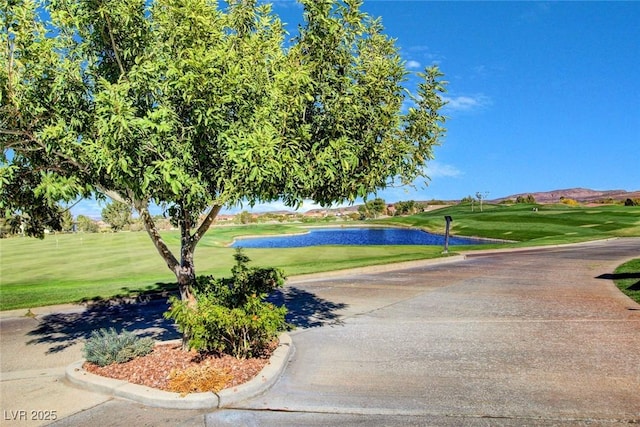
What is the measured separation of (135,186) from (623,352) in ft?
30.3

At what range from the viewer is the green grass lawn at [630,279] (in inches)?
551

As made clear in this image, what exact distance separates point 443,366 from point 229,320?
386 centimetres

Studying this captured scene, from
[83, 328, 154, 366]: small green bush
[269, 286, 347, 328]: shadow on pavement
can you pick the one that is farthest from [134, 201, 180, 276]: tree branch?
[269, 286, 347, 328]: shadow on pavement

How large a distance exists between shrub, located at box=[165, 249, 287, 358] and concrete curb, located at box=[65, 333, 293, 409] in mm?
578

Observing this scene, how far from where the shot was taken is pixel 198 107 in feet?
19.8

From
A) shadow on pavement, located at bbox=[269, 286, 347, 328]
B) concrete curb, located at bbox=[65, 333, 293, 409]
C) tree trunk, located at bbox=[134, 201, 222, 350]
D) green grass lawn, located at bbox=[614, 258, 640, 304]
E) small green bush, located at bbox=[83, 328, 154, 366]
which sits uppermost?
tree trunk, located at bbox=[134, 201, 222, 350]

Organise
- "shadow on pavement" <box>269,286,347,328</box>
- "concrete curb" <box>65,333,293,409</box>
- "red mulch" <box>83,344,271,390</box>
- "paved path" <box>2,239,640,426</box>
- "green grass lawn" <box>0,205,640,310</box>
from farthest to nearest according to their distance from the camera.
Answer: "green grass lawn" <box>0,205,640,310</box> < "shadow on pavement" <box>269,286,347,328</box> < "red mulch" <box>83,344,271,390</box> < "concrete curb" <box>65,333,293,409</box> < "paved path" <box>2,239,640,426</box>

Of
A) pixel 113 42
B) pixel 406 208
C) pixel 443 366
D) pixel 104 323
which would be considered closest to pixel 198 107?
pixel 113 42

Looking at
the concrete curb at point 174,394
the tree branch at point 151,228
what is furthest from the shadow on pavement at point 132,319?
the concrete curb at point 174,394

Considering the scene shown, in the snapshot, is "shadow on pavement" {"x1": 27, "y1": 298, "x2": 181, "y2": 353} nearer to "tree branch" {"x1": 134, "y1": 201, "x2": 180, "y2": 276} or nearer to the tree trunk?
the tree trunk

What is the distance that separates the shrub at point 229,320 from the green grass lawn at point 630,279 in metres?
11.7

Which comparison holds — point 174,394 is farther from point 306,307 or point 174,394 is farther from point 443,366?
point 306,307

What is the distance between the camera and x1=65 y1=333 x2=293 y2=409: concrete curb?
20.0ft

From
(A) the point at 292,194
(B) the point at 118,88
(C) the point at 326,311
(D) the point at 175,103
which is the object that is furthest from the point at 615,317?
(B) the point at 118,88
